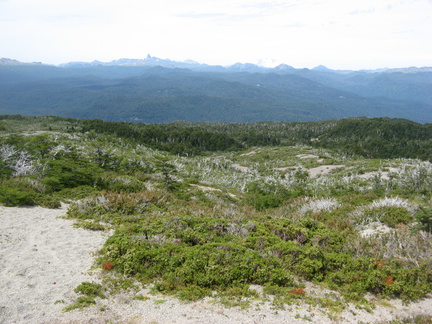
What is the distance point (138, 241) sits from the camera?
941 centimetres

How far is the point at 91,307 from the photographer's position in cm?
675

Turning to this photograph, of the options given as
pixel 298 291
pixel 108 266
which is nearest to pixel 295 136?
pixel 298 291

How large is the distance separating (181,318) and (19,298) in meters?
4.23

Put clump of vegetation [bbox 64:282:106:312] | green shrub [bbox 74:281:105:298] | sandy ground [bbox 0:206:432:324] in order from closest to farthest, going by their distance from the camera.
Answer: sandy ground [bbox 0:206:432:324], clump of vegetation [bbox 64:282:106:312], green shrub [bbox 74:281:105:298]

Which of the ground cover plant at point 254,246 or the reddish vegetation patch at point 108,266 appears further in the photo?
the reddish vegetation patch at point 108,266

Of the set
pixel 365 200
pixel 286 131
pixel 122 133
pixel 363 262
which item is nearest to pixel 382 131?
pixel 286 131

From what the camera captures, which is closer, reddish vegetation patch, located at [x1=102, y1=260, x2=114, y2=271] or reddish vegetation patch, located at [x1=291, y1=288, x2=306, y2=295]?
reddish vegetation patch, located at [x1=291, y1=288, x2=306, y2=295]

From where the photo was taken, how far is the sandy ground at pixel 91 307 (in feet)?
21.0

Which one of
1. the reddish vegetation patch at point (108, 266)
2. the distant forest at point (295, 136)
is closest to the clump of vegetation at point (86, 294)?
the reddish vegetation patch at point (108, 266)

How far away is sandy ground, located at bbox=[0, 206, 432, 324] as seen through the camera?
21.0 feet

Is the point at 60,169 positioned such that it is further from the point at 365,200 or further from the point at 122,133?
the point at 122,133

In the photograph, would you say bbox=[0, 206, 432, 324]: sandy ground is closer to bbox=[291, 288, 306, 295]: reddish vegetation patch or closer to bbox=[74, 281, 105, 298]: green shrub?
bbox=[74, 281, 105, 298]: green shrub

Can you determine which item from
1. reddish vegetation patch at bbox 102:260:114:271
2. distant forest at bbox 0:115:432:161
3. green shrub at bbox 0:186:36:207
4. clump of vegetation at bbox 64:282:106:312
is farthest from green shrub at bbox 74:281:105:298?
distant forest at bbox 0:115:432:161

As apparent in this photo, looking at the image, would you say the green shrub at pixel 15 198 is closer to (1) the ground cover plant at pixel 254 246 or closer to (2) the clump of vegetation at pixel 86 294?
(1) the ground cover plant at pixel 254 246
